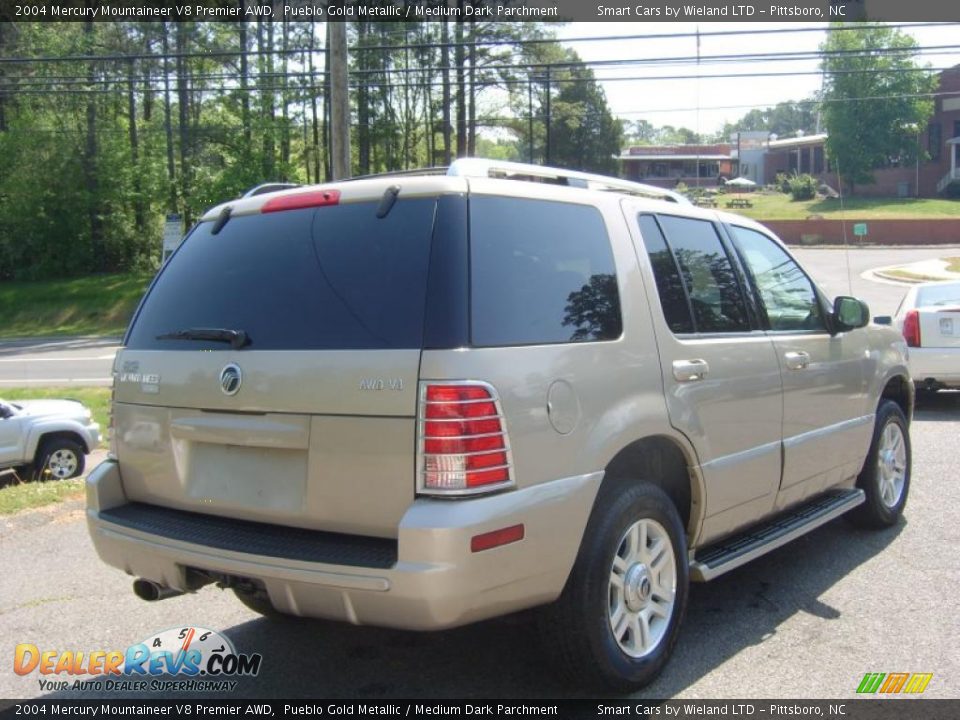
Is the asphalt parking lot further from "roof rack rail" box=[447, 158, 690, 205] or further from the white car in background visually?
the white car in background

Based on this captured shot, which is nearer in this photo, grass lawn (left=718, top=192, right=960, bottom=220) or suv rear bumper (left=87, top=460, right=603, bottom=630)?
suv rear bumper (left=87, top=460, right=603, bottom=630)

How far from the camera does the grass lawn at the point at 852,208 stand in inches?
2235

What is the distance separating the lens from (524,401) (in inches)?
123

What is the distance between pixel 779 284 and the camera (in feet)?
16.8

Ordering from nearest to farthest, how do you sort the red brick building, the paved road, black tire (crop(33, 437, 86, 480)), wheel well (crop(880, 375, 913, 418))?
wheel well (crop(880, 375, 913, 418)) < black tire (crop(33, 437, 86, 480)) < the paved road < the red brick building

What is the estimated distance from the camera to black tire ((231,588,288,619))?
3219mm

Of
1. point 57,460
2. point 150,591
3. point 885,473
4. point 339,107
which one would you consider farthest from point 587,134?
point 150,591

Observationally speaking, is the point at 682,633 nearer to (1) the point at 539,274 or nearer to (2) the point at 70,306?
(1) the point at 539,274

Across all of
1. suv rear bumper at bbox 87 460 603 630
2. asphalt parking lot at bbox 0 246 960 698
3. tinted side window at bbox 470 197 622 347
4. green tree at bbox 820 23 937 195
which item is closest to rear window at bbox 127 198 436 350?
tinted side window at bbox 470 197 622 347

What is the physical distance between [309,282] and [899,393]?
4615 millimetres

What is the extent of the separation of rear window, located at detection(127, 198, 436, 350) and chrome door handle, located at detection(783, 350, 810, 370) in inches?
93.7

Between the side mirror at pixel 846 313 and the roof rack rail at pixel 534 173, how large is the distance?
5.01 feet

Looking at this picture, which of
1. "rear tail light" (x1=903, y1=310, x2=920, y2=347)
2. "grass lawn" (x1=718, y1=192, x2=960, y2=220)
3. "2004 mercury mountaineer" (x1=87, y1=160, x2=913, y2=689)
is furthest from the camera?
"grass lawn" (x1=718, y1=192, x2=960, y2=220)

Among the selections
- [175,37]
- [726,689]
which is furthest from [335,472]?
[175,37]
